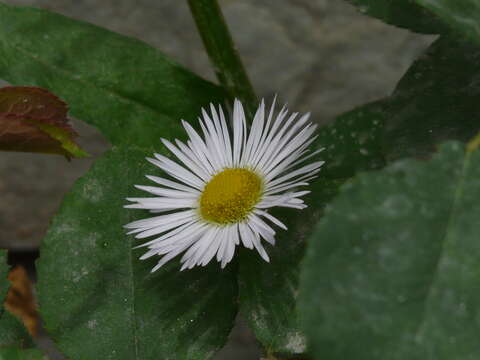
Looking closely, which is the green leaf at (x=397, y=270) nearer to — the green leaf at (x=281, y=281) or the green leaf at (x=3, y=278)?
the green leaf at (x=281, y=281)

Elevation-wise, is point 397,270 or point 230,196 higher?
point 230,196

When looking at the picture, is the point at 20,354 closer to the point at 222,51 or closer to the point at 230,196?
the point at 230,196

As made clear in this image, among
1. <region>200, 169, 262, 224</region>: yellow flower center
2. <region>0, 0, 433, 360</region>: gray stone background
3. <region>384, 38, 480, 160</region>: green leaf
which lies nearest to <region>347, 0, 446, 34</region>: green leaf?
<region>384, 38, 480, 160</region>: green leaf

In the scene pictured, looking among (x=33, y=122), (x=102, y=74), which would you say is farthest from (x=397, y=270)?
(x=102, y=74)

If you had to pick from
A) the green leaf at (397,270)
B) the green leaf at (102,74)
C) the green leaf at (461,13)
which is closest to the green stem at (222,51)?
the green leaf at (102,74)

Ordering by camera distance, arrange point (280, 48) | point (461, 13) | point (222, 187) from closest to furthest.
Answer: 1. point (461, 13)
2. point (222, 187)
3. point (280, 48)
